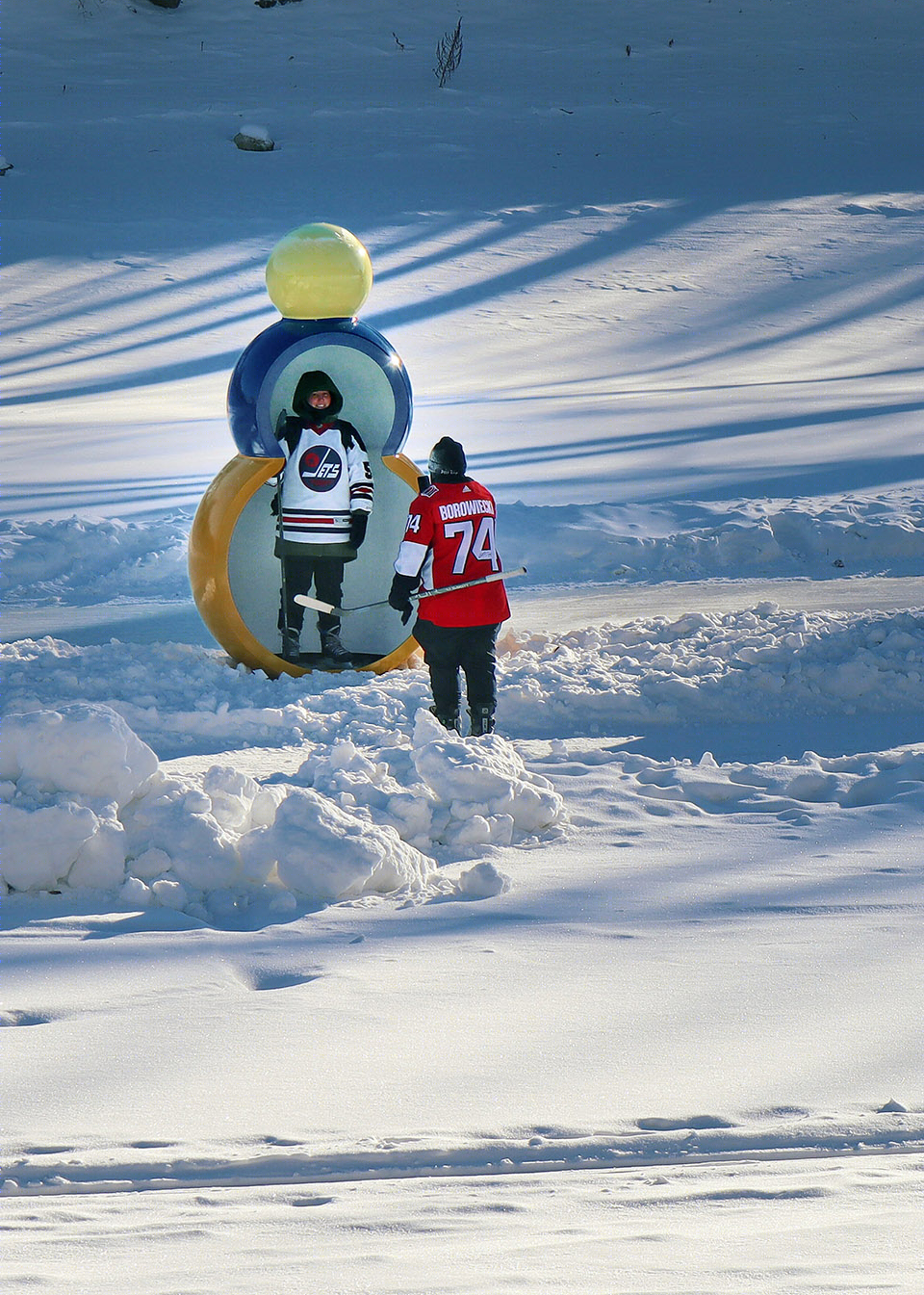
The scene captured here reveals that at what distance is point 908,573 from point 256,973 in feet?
22.3

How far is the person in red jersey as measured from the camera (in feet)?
21.6

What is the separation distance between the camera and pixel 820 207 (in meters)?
25.3

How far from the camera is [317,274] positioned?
7.73 m

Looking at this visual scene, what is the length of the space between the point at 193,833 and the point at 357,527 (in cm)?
312

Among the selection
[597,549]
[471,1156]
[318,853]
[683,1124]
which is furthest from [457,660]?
[597,549]

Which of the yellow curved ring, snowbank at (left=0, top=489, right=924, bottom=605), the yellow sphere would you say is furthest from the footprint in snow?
snowbank at (left=0, top=489, right=924, bottom=605)

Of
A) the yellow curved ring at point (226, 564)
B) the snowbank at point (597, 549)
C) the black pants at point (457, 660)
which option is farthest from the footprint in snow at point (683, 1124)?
the snowbank at point (597, 549)

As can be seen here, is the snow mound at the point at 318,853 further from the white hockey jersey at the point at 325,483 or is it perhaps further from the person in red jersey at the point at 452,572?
the white hockey jersey at the point at 325,483

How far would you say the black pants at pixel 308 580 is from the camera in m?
7.83

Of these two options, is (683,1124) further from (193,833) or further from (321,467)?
(321,467)

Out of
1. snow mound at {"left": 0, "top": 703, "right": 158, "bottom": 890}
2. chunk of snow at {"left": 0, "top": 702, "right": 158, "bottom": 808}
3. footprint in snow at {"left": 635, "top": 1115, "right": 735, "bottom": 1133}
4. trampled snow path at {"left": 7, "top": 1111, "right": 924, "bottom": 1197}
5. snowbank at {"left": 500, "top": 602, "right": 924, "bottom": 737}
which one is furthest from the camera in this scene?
snowbank at {"left": 500, "top": 602, "right": 924, "bottom": 737}

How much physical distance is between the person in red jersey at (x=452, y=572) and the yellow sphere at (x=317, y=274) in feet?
4.98

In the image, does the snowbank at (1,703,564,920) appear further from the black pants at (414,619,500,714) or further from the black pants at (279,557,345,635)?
Result: the black pants at (279,557,345,635)

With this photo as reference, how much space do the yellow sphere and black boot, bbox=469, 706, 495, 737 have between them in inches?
89.2
